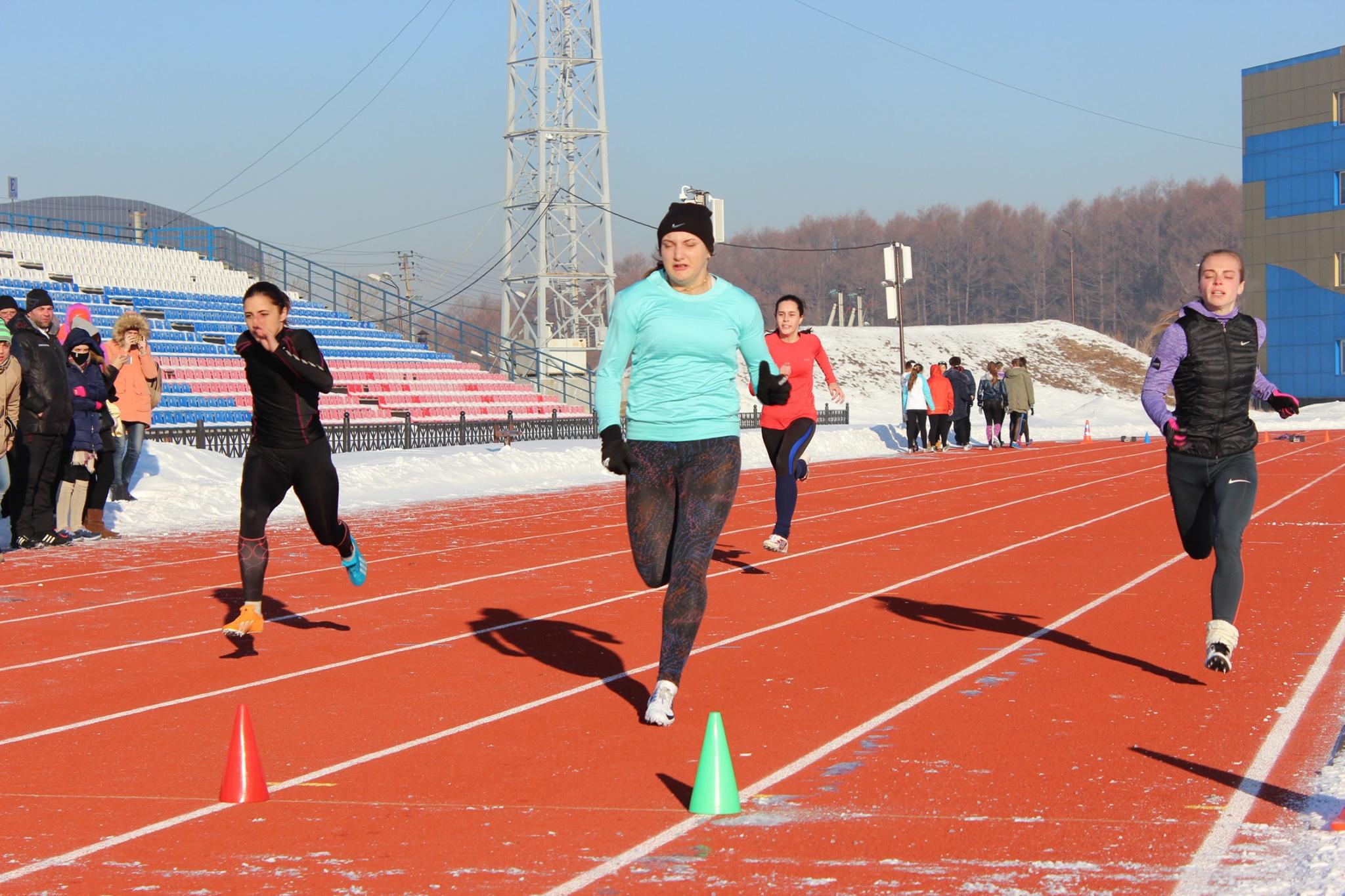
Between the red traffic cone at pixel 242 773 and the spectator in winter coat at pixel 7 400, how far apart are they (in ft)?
24.9

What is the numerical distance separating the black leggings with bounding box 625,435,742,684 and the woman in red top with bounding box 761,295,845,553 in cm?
562

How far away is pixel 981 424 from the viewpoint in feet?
151

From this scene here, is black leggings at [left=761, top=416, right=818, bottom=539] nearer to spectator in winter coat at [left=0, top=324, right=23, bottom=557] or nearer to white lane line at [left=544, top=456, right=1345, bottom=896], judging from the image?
white lane line at [left=544, top=456, right=1345, bottom=896]

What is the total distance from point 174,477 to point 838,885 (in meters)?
15.6

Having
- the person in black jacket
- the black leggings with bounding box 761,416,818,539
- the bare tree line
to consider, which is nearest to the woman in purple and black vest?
the black leggings with bounding box 761,416,818,539

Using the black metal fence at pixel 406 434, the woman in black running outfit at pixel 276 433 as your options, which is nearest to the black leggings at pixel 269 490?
the woman in black running outfit at pixel 276 433

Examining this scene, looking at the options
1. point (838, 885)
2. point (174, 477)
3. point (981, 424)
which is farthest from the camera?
point (981, 424)

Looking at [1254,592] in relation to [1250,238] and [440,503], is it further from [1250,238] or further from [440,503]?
[1250,238]

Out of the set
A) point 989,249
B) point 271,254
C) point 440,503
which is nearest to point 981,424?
point 271,254

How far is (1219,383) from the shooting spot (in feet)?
21.7

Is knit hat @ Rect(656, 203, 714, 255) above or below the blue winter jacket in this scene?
above

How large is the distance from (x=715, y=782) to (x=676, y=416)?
1836 mm

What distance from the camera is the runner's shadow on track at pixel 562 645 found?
265 inches

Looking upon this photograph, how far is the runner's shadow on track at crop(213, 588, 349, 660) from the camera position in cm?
772
